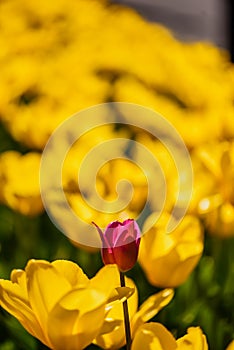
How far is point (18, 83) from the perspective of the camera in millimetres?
1651

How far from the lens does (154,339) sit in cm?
69

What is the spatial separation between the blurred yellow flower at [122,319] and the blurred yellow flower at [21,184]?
0.34 metres

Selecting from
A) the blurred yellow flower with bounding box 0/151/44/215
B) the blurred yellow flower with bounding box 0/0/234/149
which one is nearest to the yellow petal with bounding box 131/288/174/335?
the blurred yellow flower with bounding box 0/151/44/215

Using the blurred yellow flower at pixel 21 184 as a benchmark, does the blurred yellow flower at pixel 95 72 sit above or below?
below

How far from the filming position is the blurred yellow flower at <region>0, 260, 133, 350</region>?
0.67 metres

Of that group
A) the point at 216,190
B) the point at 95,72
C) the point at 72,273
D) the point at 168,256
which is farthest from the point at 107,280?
the point at 95,72

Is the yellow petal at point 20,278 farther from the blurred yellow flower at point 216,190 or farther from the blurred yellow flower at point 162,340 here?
the blurred yellow flower at point 216,190

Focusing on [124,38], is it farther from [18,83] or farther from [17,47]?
[18,83]

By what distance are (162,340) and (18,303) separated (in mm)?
108

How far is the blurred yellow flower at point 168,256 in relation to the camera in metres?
0.86

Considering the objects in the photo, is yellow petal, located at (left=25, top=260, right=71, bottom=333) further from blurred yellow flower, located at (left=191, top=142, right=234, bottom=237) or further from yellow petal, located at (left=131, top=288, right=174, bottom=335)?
blurred yellow flower, located at (left=191, top=142, right=234, bottom=237)

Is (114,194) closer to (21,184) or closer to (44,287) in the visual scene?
(21,184)

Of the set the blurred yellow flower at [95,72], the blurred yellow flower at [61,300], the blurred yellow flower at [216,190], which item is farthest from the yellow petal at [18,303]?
the blurred yellow flower at [95,72]

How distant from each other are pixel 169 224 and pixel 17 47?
1051mm
